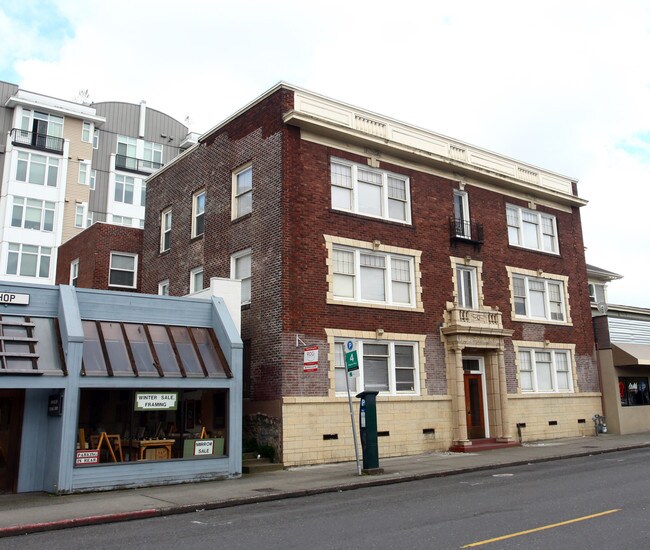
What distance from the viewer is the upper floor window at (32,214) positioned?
40.8 meters

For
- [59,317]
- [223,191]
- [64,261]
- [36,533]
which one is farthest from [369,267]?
[64,261]

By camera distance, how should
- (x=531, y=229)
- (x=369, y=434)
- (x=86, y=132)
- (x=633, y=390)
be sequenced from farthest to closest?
(x=86, y=132) → (x=633, y=390) → (x=531, y=229) → (x=369, y=434)

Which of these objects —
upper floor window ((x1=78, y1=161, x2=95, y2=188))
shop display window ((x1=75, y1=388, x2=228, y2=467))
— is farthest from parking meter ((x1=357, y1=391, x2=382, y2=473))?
upper floor window ((x1=78, y1=161, x2=95, y2=188))

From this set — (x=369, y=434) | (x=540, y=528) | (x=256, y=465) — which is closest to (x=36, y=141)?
(x=256, y=465)

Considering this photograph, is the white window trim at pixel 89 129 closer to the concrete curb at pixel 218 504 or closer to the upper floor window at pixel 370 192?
the upper floor window at pixel 370 192

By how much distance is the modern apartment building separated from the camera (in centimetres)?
4075

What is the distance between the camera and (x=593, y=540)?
8.01 metres

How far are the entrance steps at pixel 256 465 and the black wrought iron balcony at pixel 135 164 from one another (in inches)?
1406

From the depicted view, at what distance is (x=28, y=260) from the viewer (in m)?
40.8

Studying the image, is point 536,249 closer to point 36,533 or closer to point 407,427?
point 407,427

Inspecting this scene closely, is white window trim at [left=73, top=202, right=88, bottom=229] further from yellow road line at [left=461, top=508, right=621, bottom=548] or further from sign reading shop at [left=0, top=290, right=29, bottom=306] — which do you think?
yellow road line at [left=461, top=508, right=621, bottom=548]

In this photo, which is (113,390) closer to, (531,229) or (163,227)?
(163,227)

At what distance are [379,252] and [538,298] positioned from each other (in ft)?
28.4

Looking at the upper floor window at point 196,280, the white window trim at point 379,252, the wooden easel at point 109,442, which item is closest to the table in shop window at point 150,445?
the wooden easel at point 109,442
